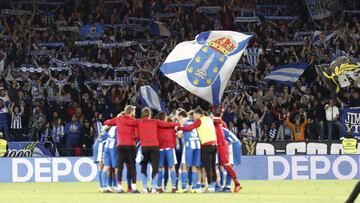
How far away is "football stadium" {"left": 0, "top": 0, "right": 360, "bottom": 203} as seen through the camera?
3042 cm

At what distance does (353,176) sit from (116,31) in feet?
37.7

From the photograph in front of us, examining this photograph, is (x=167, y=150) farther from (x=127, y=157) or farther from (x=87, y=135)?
(x=87, y=135)

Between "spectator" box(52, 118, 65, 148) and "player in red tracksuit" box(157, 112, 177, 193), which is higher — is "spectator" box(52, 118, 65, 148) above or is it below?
below

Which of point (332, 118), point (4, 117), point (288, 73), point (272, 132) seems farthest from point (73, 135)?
point (332, 118)

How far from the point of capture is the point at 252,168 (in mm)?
39125

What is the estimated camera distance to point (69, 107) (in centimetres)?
4228

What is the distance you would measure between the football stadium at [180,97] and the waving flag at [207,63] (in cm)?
4

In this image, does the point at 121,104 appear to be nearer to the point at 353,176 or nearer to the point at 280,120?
the point at 280,120

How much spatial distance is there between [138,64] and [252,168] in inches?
298

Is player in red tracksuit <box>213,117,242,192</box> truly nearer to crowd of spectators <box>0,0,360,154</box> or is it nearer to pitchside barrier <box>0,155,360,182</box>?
pitchside barrier <box>0,155,360,182</box>

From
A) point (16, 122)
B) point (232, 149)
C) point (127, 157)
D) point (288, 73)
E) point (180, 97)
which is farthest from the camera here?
point (288, 73)

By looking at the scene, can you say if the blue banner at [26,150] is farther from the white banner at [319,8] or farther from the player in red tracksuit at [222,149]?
the white banner at [319,8]

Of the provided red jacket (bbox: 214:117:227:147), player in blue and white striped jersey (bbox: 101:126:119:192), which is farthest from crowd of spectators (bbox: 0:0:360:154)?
red jacket (bbox: 214:117:227:147)

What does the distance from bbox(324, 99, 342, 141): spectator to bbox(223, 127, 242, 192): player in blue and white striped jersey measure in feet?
32.3
